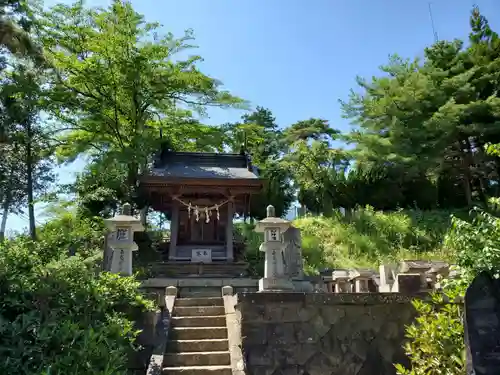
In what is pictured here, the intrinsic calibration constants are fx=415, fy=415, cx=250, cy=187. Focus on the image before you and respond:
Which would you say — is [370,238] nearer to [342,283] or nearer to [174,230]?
[342,283]

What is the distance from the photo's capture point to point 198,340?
6.71 meters

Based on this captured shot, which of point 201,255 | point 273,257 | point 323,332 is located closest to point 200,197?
point 201,255

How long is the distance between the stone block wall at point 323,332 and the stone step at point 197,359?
0.34 metres

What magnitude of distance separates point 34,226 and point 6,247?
11.5m

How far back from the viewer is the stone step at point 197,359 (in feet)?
20.4

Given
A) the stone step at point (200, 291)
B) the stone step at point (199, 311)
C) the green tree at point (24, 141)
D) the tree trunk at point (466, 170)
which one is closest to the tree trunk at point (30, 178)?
the green tree at point (24, 141)

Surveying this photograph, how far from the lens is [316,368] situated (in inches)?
257

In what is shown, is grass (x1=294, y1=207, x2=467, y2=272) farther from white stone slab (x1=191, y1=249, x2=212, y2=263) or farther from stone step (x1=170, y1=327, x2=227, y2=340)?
stone step (x1=170, y1=327, x2=227, y2=340)

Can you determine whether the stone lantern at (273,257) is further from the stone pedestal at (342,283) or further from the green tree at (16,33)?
the green tree at (16,33)

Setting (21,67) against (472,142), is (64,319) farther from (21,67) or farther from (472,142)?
(472,142)

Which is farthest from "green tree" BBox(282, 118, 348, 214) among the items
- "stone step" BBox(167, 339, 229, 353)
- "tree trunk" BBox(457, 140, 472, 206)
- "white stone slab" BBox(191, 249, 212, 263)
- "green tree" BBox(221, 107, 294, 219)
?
"stone step" BBox(167, 339, 229, 353)

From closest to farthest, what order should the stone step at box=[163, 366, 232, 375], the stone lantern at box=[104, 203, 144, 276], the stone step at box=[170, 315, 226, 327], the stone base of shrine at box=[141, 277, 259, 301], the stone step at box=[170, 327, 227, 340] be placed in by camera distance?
the stone step at box=[163, 366, 232, 375]
the stone step at box=[170, 327, 227, 340]
the stone step at box=[170, 315, 226, 327]
the stone lantern at box=[104, 203, 144, 276]
the stone base of shrine at box=[141, 277, 259, 301]

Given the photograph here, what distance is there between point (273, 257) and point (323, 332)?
5.95 ft

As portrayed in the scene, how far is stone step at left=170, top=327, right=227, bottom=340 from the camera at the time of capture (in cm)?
680
